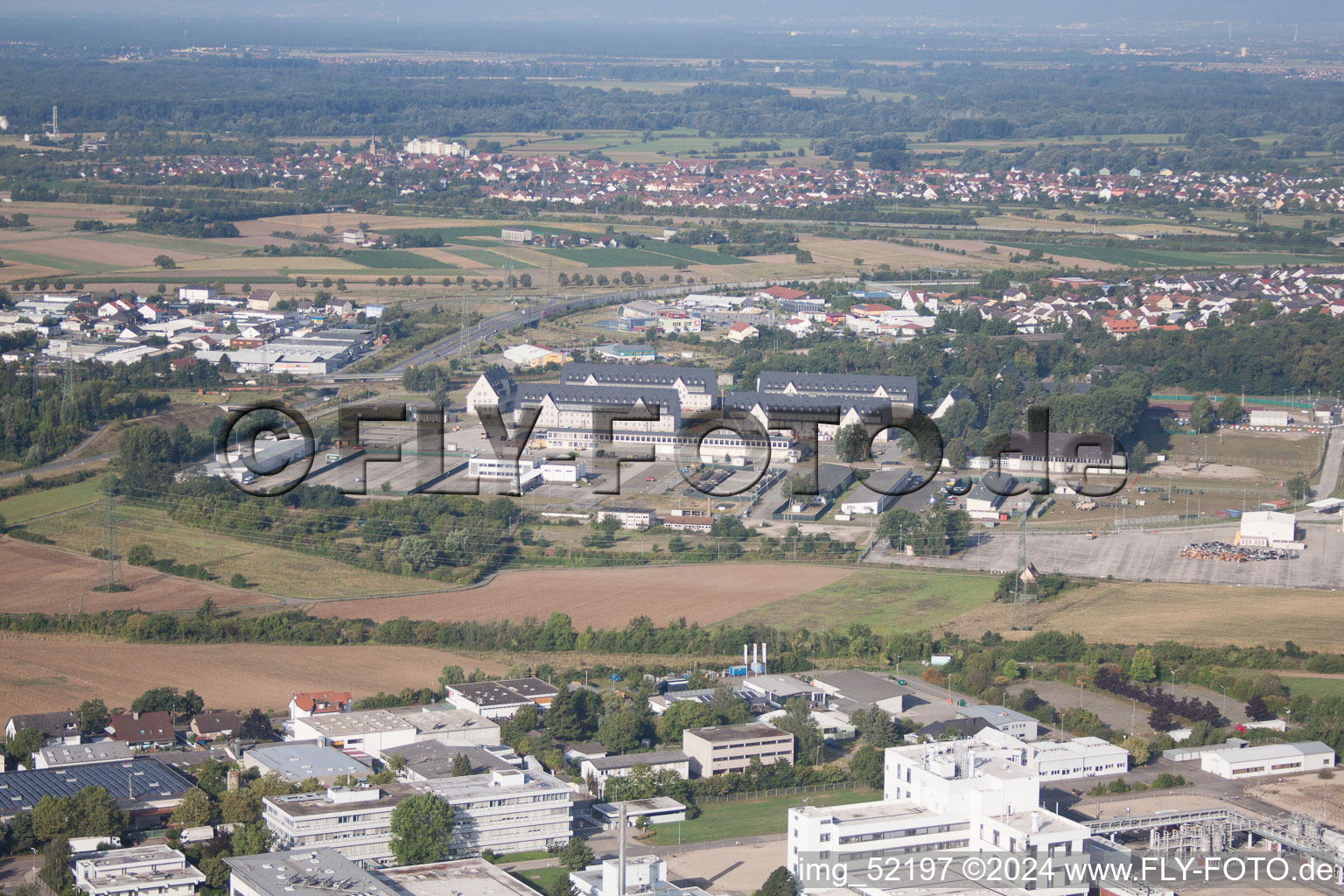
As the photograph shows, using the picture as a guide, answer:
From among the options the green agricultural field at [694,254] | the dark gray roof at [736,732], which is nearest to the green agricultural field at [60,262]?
the green agricultural field at [694,254]

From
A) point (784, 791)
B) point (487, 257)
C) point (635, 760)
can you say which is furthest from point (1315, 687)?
point (487, 257)

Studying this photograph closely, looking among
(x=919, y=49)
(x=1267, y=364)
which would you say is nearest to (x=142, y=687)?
(x=1267, y=364)

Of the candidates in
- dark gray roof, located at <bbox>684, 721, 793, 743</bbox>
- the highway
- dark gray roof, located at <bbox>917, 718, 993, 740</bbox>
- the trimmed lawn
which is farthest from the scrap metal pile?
the highway

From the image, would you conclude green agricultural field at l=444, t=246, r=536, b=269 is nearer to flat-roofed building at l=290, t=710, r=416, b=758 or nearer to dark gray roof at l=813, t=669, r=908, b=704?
dark gray roof at l=813, t=669, r=908, b=704

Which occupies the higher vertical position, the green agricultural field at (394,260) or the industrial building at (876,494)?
the green agricultural field at (394,260)

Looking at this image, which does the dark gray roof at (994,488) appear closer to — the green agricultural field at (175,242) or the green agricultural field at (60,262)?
the green agricultural field at (60,262)

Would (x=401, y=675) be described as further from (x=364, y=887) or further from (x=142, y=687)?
(x=364, y=887)
